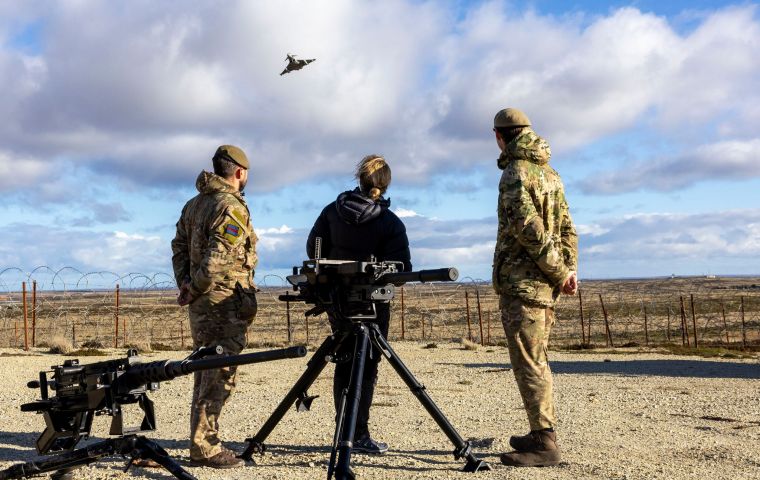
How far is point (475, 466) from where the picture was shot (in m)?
5.63

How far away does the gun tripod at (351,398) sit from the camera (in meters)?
4.86

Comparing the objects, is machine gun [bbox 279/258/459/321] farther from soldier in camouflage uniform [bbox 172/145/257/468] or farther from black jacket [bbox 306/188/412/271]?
black jacket [bbox 306/188/412/271]

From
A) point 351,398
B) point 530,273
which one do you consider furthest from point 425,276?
point 530,273

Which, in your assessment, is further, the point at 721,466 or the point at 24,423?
the point at 24,423

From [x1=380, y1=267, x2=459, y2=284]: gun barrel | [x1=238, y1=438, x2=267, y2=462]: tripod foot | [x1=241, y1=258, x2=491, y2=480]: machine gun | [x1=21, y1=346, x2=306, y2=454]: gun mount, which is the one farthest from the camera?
[x1=238, y1=438, x2=267, y2=462]: tripod foot

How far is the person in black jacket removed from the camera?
6.16 meters

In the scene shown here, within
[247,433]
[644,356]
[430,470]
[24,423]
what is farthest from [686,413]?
[644,356]

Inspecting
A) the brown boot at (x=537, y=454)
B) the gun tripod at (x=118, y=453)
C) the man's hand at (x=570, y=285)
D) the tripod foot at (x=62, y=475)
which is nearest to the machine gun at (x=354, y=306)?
the brown boot at (x=537, y=454)

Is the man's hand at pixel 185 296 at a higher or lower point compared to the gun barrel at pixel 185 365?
higher

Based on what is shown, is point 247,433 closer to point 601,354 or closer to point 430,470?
point 430,470

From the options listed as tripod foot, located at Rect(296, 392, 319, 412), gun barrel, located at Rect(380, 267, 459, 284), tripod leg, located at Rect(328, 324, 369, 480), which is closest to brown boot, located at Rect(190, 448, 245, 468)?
tripod foot, located at Rect(296, 392, 319, 412)

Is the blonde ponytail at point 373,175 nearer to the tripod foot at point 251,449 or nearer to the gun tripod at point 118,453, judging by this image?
the tripod foot at point 251,449

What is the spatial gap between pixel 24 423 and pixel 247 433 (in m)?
2.51

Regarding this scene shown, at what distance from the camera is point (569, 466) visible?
586 cm
